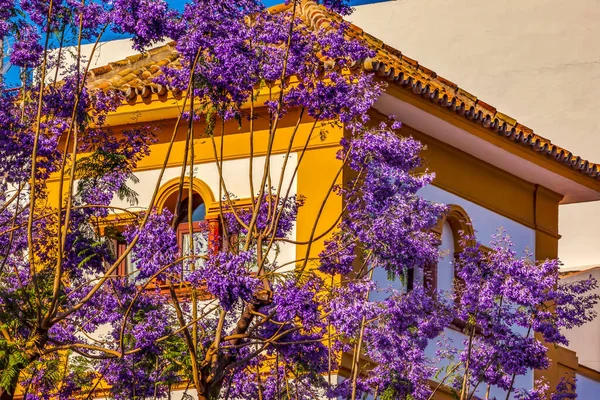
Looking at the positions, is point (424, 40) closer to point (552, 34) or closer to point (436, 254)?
point (552, 34)

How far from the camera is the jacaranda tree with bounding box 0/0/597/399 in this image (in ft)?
44.5

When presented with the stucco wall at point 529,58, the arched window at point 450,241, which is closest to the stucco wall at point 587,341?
the stucco wall at point 529,58

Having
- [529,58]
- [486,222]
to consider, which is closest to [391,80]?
[486,222]

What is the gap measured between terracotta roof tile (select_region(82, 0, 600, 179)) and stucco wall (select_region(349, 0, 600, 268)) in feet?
18.7

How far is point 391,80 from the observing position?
61.4 ft

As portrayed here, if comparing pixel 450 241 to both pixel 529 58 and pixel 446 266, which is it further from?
pixel 529 58

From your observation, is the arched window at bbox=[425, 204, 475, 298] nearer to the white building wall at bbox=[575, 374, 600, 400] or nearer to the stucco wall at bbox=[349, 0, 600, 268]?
the white building wall at bbox=[575, 374, 600, 400]

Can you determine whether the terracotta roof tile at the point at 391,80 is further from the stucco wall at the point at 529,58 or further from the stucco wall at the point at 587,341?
the stucco wall at the point at 529,58

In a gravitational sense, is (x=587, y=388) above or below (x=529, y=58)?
below

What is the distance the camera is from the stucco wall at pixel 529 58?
93.1 ft

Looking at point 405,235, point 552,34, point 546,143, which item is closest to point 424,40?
point 552,34

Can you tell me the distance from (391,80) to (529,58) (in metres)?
10.8

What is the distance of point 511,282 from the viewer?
16.3 m

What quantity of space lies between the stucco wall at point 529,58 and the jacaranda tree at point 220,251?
11.9 metres
